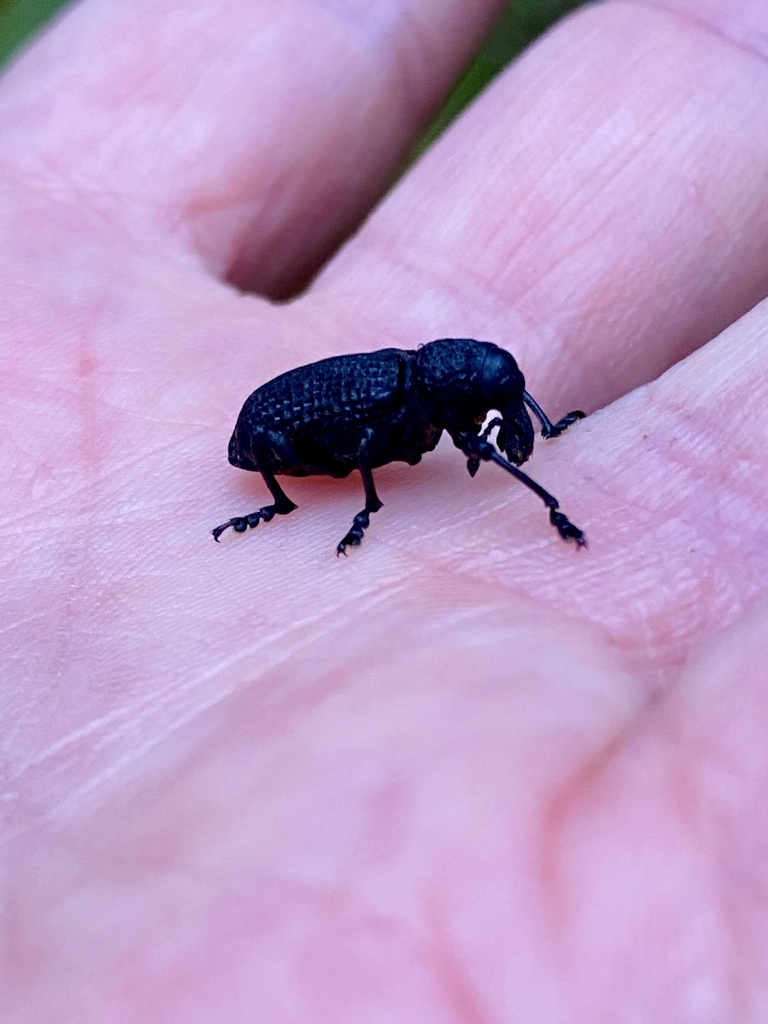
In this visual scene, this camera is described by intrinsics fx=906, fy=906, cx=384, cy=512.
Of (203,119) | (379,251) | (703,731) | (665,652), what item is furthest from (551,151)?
(703,731)

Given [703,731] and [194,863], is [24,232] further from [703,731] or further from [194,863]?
[703,731]

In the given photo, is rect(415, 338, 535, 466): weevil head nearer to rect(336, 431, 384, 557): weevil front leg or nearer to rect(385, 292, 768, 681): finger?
rect(385, 292, 768, 681): finger

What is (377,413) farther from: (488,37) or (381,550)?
(488,37)

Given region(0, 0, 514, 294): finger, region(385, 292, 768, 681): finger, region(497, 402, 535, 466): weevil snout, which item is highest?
region(385, 292, 768, 681): finger

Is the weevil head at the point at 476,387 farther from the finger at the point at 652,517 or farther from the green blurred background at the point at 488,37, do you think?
the green blurred background at the point at 488,37

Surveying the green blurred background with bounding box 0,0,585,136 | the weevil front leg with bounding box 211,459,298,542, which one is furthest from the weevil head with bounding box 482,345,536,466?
the green blurred background with bounding box 0,0,585,136
